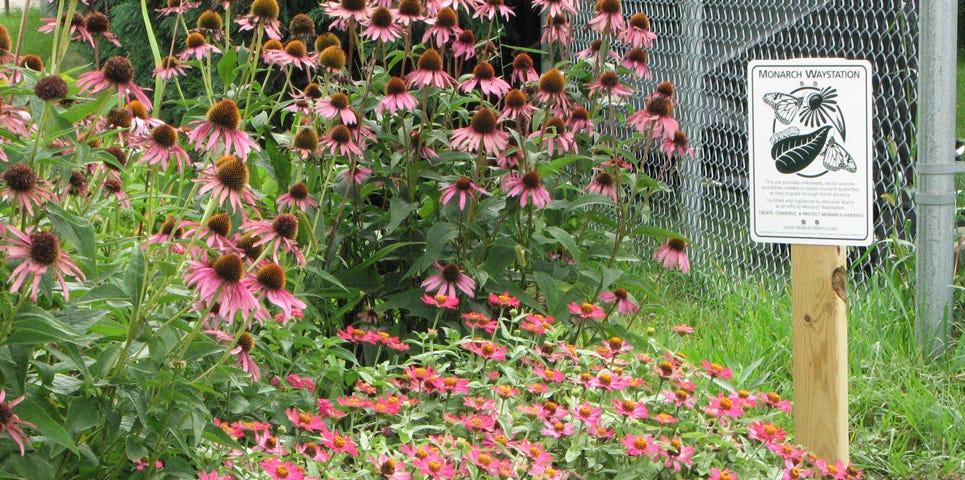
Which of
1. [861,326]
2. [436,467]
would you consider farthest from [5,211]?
[861,326]

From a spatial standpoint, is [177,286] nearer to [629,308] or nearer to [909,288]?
[629,308]

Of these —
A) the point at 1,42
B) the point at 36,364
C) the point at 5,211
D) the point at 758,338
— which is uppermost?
the point at 1,42

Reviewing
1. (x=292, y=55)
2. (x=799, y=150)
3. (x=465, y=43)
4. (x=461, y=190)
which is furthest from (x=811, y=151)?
(x=292, y=55)

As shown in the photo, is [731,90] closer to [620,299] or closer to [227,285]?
[620,299]

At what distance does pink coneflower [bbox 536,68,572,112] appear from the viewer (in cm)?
306

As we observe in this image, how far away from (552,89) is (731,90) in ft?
5.86

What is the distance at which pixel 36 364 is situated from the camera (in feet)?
6.15

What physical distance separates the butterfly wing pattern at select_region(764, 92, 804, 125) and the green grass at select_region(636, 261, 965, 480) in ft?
2.04

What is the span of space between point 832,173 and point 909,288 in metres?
1.19

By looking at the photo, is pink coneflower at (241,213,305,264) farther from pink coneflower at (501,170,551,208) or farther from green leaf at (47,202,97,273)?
pink coneflower at (501,170,551,208)

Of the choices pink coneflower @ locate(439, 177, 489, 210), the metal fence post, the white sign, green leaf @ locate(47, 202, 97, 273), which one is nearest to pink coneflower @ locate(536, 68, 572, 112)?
pink coneflower @ locate(439, 177, 489, 210)

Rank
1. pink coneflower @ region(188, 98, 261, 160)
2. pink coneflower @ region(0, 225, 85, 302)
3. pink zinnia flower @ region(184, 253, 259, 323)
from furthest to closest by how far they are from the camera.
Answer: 1. pink coneflower @ region(188, 98, 261, 160)
2. pink zinnia flower @ region(184, 253, 259, 323)
3. pink coneflower @ region(0, 225, 85, 302)

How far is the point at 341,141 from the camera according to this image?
280 cm

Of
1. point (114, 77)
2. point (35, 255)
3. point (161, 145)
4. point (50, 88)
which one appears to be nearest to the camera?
point (35, 255)
